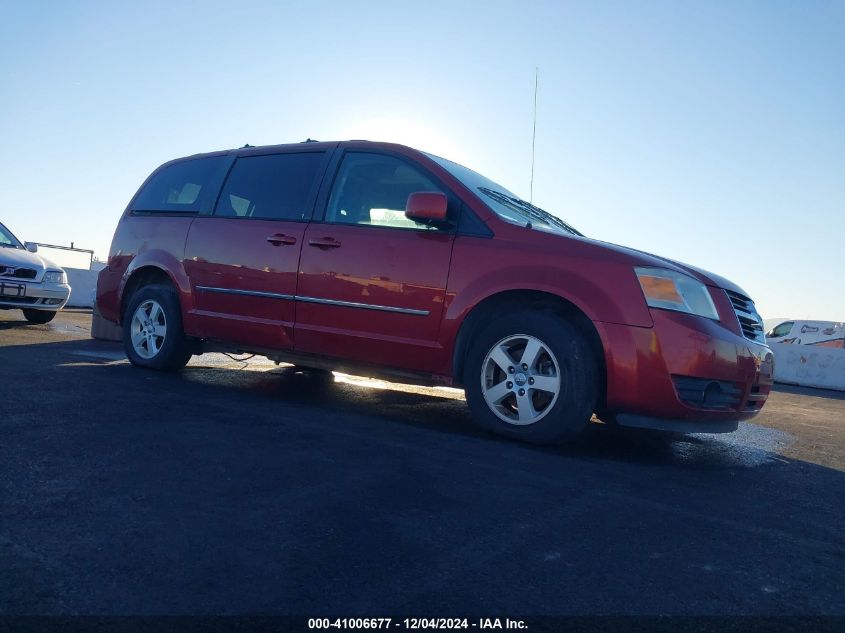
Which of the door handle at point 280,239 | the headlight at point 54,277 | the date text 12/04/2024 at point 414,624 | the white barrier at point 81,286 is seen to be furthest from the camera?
the white barrier at point 81,286

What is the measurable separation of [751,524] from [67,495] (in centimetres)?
246

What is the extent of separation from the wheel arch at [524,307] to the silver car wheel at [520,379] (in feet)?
0.72

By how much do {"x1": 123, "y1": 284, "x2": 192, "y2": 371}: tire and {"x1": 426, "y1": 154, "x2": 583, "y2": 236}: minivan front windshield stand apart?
2.51m

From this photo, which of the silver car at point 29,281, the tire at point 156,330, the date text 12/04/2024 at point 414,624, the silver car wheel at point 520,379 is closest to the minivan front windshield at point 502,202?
the silver car wheel at point 520,379

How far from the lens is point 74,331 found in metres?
9.75

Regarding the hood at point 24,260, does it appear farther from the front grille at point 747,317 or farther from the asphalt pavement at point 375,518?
the front grille at point 747,317

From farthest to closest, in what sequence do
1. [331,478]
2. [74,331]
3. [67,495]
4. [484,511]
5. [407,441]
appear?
1. [74,331]
2. [407,441]
3. [331,478]
4. [484,511]
5. [67,495]

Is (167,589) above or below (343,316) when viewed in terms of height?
below

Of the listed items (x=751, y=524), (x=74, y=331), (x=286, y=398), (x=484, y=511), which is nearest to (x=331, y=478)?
(x=484, y=511)

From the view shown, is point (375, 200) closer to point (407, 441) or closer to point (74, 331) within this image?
point (407, 441)

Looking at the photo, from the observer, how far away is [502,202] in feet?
15.6

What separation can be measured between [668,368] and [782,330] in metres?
28.4

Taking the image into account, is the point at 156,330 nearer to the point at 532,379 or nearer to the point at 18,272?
the point at 532,379

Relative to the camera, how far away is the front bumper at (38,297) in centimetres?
949
